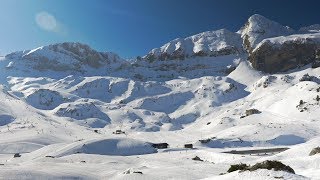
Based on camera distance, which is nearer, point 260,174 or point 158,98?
point 260,174

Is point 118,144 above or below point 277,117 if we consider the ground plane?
below

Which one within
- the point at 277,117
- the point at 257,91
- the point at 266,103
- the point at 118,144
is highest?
the point at 257,91

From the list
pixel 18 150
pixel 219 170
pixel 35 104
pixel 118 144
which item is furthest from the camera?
pixel 35 104

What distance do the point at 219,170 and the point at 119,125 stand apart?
410ft

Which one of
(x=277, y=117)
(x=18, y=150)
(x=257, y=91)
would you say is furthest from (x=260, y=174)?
(x=257, y=91)

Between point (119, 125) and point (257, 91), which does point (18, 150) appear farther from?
point (257, 91)

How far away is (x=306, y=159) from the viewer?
30.3 metres

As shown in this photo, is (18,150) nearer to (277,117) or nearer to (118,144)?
(118,144)

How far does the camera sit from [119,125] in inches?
6329

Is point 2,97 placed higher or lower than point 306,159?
higher

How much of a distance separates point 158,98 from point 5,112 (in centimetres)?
7182

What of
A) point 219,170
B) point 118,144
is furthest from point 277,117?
point 219,170

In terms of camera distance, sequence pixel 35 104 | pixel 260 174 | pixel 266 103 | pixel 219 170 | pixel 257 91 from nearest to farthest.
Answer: pixel 260 174 → pixel 219 170 → pixel 266 103 → pixel 257 91 → pixel 35 104

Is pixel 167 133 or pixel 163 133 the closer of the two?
pixel 167 133
